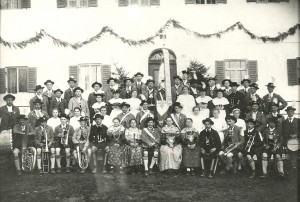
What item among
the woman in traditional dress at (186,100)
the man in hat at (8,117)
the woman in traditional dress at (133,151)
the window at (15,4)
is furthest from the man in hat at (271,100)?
the window at (15,4)

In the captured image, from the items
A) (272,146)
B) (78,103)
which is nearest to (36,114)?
(78,103)

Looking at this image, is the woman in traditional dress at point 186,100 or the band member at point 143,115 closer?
the band member at point 143,115

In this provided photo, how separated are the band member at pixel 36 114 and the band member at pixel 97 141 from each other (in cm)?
161

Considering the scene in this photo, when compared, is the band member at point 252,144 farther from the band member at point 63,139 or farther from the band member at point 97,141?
the band member at point 63,139

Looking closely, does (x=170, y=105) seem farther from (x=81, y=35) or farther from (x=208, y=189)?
(x=81, y=35)

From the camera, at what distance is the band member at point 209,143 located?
9406 millimetres

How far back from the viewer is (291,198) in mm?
7879

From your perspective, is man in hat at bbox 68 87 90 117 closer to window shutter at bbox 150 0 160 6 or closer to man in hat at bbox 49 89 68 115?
man in hat at bbox 49 89 68 115

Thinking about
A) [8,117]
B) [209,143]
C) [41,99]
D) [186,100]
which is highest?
[41,99]

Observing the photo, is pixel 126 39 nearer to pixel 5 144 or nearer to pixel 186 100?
pixel 186 100

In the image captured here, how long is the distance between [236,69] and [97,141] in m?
7.72

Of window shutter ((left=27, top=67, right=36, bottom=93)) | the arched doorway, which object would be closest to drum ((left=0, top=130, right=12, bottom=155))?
window shutter ((left=27, top=67, right=36, bottom=93))

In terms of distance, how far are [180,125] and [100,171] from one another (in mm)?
2385

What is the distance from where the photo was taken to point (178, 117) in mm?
10516
